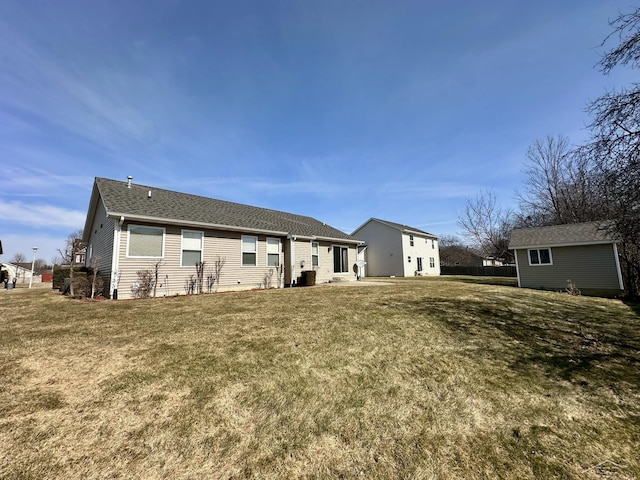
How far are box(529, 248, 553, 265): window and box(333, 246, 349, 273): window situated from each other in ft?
38.6

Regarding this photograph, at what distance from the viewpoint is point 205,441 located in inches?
103

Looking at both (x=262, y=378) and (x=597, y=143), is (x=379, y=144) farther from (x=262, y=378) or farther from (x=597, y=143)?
(x=262, y=378)

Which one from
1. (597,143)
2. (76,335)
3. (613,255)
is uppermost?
(597,143)

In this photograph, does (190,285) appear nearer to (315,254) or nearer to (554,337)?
(315,254)

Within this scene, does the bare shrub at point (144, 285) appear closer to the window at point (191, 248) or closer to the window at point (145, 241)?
the window at point (145, 241)

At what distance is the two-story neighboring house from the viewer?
94.4 ft

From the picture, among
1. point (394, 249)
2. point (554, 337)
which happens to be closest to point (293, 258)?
point (554, 337)

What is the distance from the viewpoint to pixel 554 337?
5.65 m

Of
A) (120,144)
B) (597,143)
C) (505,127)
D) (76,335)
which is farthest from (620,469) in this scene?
(120,144)

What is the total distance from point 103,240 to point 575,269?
2481 cm

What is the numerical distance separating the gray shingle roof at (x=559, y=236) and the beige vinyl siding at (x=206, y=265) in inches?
639

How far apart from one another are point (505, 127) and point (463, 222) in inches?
944

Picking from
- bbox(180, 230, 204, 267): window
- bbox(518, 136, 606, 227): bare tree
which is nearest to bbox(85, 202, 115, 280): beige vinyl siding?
bbox(180, 230, 204, 267): window

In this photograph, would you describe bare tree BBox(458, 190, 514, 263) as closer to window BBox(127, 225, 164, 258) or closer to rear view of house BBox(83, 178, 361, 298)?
rear view of house BBox(83, 178, 361, 298)
